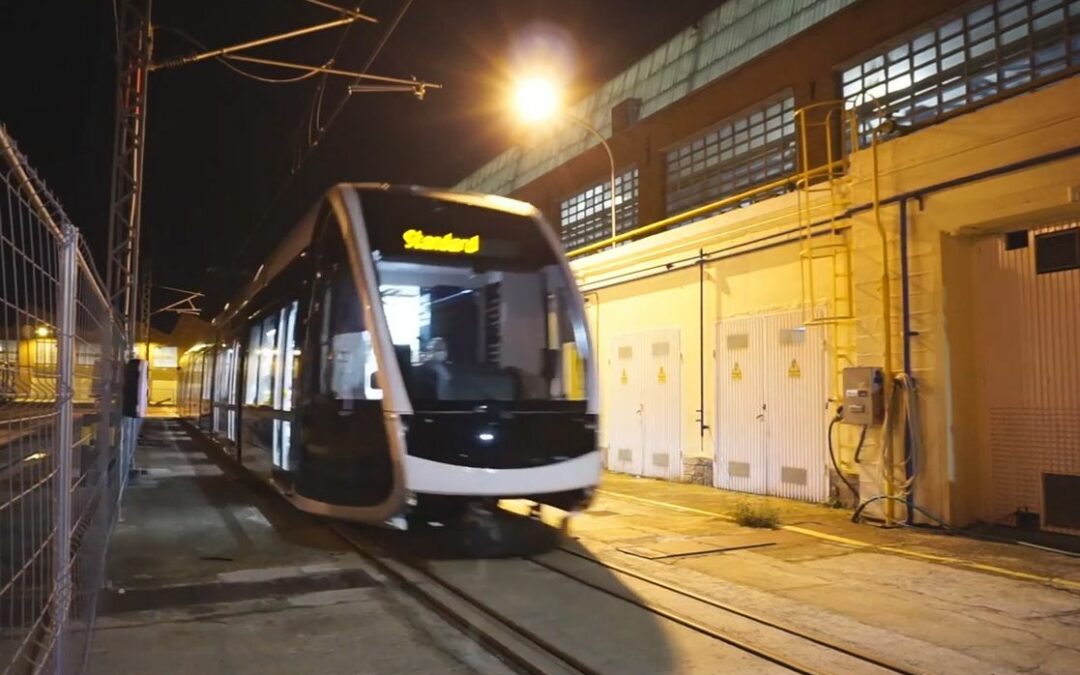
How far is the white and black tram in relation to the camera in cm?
766

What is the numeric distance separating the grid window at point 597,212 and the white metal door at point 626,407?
5202 mm

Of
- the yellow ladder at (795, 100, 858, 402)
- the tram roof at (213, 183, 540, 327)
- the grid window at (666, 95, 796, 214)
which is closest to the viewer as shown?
the tram roof at (213, 183, 540, 327)

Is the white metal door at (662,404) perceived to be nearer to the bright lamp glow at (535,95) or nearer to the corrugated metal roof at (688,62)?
the bright lamp glow at (535,95)

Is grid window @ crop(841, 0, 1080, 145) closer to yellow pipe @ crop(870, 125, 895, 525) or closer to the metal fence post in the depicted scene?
yellow pipe @ crop(870, 125, 895, 525)

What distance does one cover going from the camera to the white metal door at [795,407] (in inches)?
469

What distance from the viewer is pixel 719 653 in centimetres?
539

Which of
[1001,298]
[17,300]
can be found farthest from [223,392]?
[17,300]

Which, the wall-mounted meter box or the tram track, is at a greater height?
the wall-mounted meter box

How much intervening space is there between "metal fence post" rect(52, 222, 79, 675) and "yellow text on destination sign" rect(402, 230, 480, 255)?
4.72m

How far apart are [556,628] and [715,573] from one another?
7.62 feet

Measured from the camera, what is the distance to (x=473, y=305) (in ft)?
27.8

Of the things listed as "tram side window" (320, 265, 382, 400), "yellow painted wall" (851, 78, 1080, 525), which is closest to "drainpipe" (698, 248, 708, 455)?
"yellow painted wall" (851, 78, 1080, 525)

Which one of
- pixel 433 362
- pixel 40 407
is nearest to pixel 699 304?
pixel 433 362

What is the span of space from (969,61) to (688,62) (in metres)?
7.98
